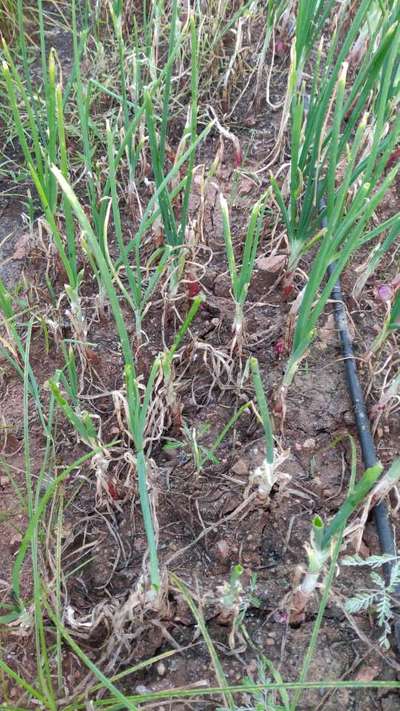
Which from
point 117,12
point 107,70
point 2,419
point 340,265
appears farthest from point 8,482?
point 107,70

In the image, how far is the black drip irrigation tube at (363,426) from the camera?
1.00 meters

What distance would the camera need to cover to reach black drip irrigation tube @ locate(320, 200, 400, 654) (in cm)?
100

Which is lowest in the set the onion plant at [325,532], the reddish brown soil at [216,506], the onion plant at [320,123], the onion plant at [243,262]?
the reddish brown soil at [216,506]

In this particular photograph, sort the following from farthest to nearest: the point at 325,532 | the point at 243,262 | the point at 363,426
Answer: the point at 363,426
the point at 243,262
the point at 325,532

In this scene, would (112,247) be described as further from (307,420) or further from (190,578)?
(190,578)

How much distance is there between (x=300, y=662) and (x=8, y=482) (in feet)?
1.93

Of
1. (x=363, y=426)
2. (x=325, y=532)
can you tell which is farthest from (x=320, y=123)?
(x=325, y=532)

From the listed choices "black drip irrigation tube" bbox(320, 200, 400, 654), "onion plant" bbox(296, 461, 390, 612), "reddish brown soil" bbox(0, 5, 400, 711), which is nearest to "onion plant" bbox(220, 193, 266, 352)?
"reddish brown soil" bbox(0, 5, 400, 711)

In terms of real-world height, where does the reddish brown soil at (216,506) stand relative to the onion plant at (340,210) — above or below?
below

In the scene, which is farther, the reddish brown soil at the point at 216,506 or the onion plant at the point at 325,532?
the reddish brown soil at the point at 216,506

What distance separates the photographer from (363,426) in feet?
3.72

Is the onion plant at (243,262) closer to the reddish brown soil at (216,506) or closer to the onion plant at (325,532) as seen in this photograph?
the reddish brown soil at (216,506)

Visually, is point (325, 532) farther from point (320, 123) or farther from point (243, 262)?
point (320, 123)

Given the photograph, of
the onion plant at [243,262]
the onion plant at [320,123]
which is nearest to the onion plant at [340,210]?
the onion plant at [320,123]
